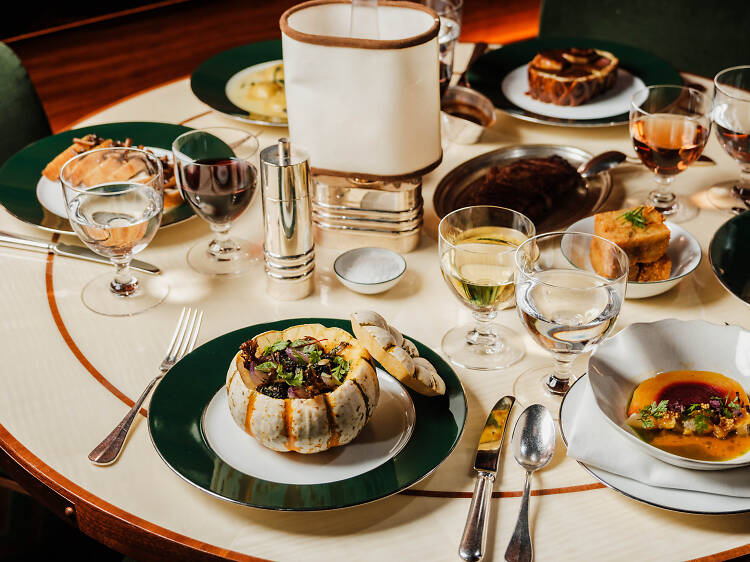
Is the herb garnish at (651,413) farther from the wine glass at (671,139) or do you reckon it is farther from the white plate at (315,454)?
the wine glass at (671,139)

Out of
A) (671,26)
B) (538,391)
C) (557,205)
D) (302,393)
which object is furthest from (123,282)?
(671,26)

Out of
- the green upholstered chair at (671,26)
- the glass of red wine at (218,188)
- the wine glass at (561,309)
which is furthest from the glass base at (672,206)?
the green upholstered chair at (671,26)

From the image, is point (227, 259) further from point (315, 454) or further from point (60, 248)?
point (315, 454)

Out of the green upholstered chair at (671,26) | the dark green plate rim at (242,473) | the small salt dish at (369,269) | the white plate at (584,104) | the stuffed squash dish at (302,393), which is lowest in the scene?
the green upholstered chair at (671,26)

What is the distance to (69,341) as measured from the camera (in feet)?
4.00

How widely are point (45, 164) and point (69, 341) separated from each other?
53 cm

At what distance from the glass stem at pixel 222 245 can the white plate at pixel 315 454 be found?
406mm

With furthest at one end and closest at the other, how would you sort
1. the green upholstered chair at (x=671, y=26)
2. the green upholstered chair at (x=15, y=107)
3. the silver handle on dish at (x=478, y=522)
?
the green upholstered chair at (x=671, y=26) → the green upholstered chair at (x=15, y=107) → the silver handle on dish at (x=478, y=522)

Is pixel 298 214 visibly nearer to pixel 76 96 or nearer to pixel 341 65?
pixel 341 65

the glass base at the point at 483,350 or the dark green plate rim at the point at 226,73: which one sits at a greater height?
the dark green plate rim at the point at 226,73

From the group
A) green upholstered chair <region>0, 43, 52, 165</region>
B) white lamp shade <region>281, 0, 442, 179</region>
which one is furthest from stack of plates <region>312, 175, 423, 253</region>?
green upholstered chair <region>0, 43, 52, 165</region>

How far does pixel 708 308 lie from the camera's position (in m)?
1.27

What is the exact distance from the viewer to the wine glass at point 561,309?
A: 3.34ft

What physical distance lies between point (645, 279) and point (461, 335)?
31 cm
